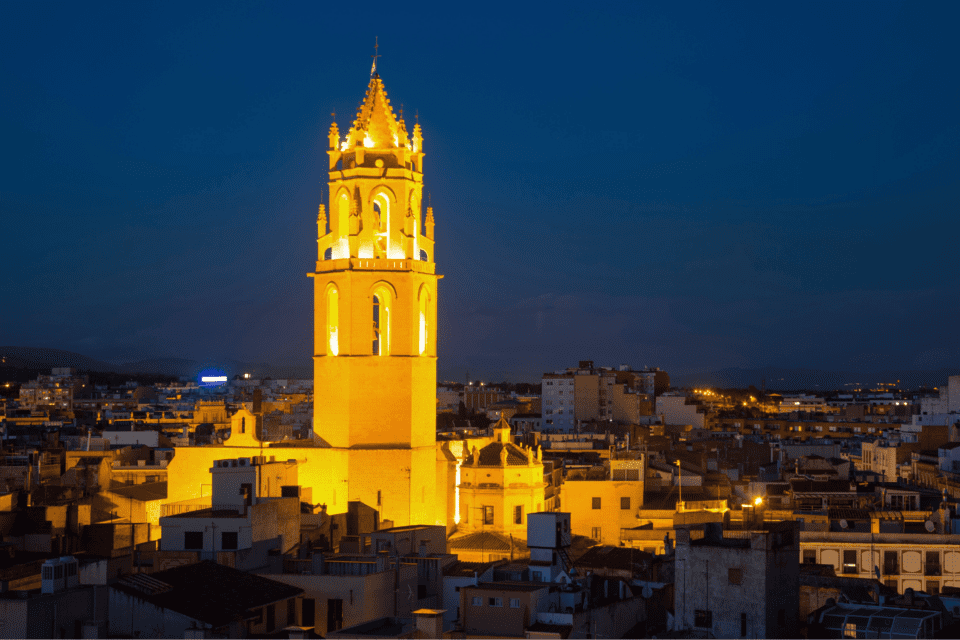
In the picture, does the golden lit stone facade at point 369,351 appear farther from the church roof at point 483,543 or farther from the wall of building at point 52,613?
the wall of building at point 52,613

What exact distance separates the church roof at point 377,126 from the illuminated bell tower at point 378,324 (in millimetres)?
32

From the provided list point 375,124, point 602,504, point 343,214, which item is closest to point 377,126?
point 375,124

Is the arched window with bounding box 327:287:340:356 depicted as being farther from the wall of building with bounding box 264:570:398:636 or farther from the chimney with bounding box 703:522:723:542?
the chimney with bounding box 703:522:723:542

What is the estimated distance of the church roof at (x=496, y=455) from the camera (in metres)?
47.6

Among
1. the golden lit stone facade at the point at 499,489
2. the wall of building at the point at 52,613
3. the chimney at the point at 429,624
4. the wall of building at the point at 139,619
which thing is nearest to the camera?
the wall of building at the point at 52,613

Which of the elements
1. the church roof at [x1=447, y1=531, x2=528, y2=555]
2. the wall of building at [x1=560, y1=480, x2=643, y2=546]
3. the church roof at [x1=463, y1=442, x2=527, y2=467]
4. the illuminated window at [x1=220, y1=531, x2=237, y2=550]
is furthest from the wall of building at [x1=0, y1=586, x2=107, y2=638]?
the wall of building at [x1=560, y1=480, x2=643, y2=546]

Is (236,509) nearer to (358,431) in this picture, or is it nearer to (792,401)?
(358,431)

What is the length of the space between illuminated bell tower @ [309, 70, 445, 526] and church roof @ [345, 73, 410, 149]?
0.10ft

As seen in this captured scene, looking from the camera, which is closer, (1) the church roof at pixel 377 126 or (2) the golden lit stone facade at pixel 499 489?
(1) the church roof at pixel 377 126

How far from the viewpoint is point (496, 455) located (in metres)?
47.9

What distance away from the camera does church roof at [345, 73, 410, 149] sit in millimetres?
44438

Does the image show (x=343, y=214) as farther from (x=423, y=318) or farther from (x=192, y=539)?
(x=192, y=539)

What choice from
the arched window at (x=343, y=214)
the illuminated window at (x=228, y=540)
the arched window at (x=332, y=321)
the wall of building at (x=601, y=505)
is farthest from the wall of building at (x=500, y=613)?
the wall of building at (x=601, y=505)

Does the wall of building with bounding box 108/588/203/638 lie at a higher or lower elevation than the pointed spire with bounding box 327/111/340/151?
lower
